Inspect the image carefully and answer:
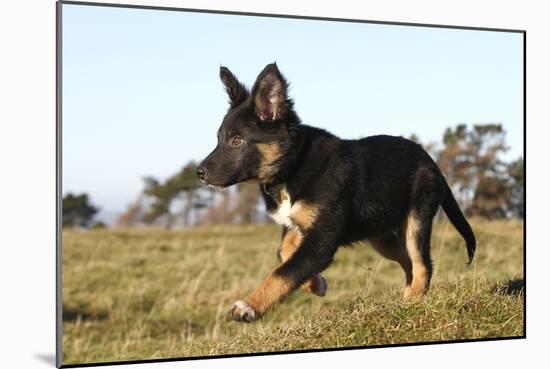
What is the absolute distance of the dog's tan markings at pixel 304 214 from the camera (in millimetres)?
5805

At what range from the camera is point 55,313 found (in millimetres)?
6078

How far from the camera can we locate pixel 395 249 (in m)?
6.64

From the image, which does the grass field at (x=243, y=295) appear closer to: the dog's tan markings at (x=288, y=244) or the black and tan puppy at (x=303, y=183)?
the black and tan puppy at (x=303, y=183)

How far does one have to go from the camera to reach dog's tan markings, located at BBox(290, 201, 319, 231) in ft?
19.0

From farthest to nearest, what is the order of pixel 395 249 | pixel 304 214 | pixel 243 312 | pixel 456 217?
pixel 456 217
pixel 395 249
pixel 304 214
pixel 243 312

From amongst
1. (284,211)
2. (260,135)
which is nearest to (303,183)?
(284,211)

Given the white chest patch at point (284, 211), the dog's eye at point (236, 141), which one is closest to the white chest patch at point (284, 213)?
the white chest patch at point (284, 211)

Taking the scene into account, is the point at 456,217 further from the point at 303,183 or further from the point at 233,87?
the point at 233,87

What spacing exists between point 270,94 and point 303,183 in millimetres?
612

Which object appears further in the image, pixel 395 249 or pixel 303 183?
pixel 395 249

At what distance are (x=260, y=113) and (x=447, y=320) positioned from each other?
6.53 ft

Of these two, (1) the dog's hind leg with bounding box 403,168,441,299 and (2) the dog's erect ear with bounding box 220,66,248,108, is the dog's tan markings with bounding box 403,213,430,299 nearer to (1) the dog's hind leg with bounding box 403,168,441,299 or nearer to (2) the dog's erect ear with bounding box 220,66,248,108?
(1) the dog's hind leg with bounding box 403,168,441,299

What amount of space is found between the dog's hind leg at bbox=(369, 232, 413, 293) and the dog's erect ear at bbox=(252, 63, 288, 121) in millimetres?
1263

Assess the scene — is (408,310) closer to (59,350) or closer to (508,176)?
(59,350)
